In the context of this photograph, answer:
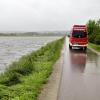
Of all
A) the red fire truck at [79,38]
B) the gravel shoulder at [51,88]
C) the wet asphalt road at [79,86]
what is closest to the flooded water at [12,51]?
the red fire truck at [79,38]

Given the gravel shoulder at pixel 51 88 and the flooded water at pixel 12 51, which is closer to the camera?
the gravel shoulder at pixel 51 88

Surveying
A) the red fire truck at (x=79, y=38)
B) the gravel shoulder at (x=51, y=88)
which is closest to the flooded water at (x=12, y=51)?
the red fire truck at (x=79, y=38)

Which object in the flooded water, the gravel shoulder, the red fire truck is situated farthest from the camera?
the red fire truck

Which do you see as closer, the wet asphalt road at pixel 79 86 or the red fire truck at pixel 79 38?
the wet asphalt road at pixel 79 86

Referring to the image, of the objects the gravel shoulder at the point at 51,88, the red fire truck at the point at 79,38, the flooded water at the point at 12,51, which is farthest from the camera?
the red fire truck at the point at 79,38

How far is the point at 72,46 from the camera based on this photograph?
44.0 metres

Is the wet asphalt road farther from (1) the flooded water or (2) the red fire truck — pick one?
(2) the red fire truck

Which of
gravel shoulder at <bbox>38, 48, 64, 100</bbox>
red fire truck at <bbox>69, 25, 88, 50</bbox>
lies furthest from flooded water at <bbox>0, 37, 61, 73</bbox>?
gravel shoulder at <bbox>38, 48, 64, 100</bbox>

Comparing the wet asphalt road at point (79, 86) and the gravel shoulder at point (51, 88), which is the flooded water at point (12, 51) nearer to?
the gravel shoulder at point (51, 88)

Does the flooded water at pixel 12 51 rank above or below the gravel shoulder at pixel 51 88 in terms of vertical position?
below

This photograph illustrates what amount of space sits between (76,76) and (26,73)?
2.69 metres

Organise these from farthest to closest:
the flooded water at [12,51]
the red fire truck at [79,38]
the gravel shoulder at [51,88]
→ the red fire truck at [79,38]
the flooded water at [12,51]
the gravel shoulder at [51,88]

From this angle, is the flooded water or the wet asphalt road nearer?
the wet asphalt road

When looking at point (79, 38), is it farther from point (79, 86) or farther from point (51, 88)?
point (51, 88)
